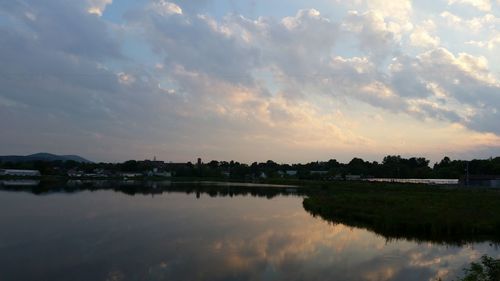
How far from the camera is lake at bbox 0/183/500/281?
49.7 feet

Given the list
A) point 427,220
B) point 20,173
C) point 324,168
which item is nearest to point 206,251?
point 427,220

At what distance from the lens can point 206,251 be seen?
19.0 metres

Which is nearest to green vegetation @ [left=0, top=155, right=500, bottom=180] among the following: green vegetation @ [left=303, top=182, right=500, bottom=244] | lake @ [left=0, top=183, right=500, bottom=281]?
green vegetation @ [left=303, top=182, right=500, bottom=244]

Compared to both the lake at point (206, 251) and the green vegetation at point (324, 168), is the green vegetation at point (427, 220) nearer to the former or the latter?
the lake at point (206, 251)

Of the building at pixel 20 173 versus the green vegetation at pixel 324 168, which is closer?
the green vegetation at pixel 324 168

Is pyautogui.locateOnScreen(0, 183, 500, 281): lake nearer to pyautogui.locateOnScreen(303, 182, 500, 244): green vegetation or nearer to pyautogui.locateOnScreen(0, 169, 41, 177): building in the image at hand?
pyautogui.locateOnScreen(303, 182, 500, 244): green vegetation

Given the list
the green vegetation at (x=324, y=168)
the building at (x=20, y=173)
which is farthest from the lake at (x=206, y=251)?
the building at (x=20, y=173)

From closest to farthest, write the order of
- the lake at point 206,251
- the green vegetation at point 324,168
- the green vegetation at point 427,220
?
the lake at point 206,251
the green vegetation at point 427,220
the green vegetation at point 324,168

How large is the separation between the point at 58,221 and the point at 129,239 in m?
8.87

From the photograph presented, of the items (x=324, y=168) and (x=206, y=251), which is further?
(x=324, y=168)

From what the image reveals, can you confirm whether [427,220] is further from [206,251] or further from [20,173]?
[20,173]

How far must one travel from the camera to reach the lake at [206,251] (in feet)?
49.7

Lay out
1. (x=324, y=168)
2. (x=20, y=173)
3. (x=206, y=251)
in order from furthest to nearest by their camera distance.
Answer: (x=324, y=168), (x=20, y=173), (x=206, y=251)

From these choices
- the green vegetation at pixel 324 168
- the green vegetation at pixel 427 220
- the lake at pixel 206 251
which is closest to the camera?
the lake at pixel 206 251
